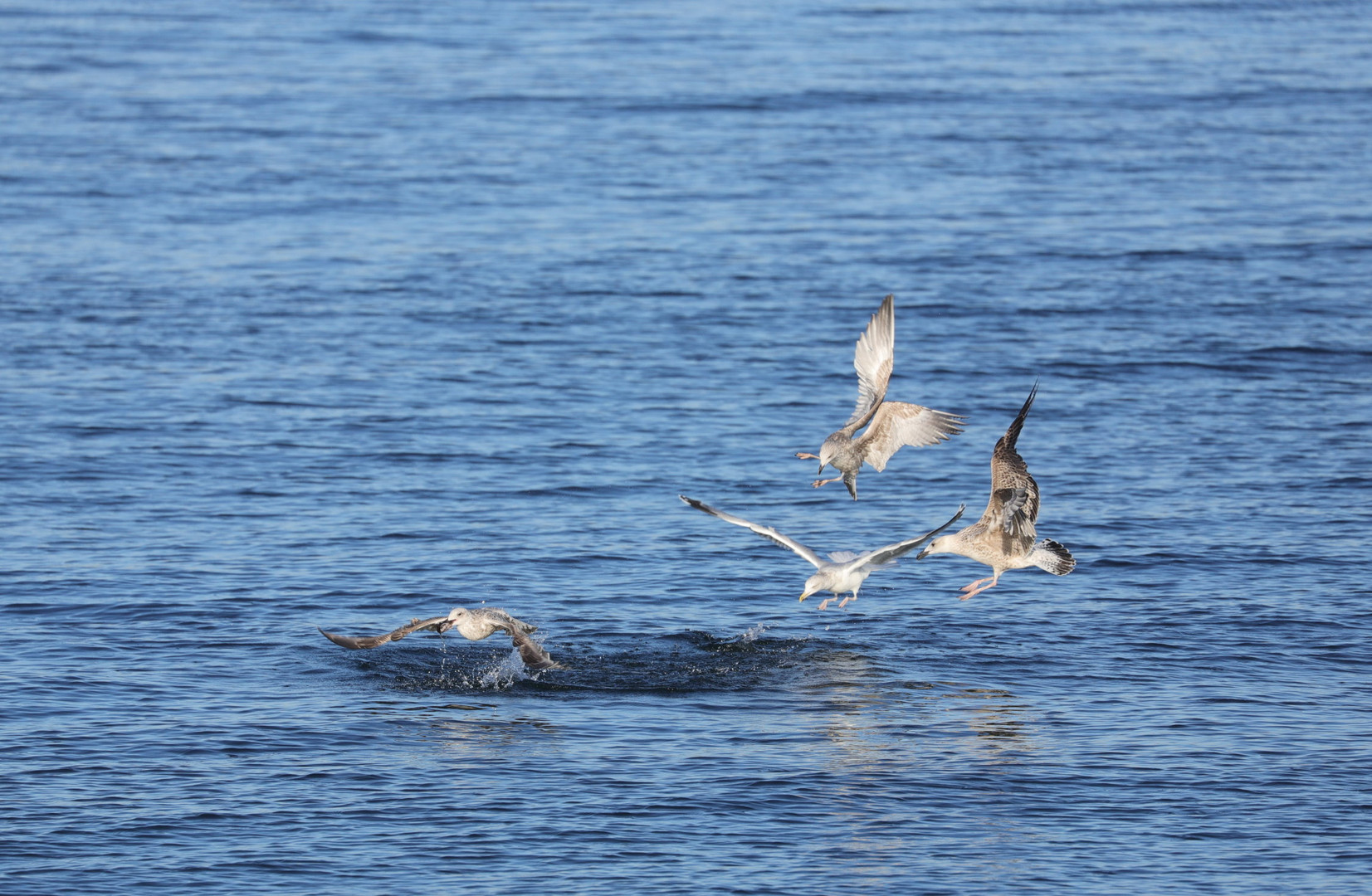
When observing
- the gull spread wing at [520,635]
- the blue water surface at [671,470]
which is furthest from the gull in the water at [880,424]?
the gull spread wing at [520,635]

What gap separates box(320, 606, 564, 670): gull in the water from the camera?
18641mm

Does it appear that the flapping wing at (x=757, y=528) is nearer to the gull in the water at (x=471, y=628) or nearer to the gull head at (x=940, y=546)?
the gull head at (x=940, y=546)

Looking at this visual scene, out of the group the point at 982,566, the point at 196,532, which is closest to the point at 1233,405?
the point at 982,566

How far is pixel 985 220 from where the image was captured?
4075 centimetres

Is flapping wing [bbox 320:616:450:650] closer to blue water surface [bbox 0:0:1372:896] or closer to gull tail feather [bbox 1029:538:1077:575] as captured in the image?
blue water surface [bbox 0:0:1372:896]

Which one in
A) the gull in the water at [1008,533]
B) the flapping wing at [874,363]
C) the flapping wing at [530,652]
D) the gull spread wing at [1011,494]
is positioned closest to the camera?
the gull spread wing at [1011,494]

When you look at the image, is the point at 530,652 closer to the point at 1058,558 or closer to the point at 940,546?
the point at 940,546

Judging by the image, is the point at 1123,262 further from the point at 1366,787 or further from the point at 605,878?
the point at 605,878

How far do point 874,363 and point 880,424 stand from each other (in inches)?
32.2

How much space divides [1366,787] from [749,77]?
133ft

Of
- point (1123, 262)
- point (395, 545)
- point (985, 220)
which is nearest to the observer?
point (395, 545)

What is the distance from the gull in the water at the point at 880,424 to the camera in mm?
19516

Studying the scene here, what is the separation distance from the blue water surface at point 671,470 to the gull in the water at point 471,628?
0.57 metres

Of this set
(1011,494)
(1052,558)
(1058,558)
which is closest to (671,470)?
(1052,558)
